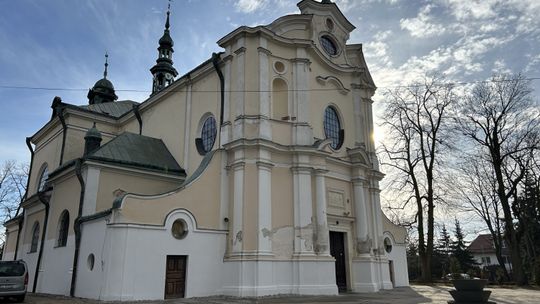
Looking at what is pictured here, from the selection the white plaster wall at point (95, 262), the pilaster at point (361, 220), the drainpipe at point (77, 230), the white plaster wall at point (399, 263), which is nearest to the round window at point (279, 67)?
the pilaster at point (361, 220)

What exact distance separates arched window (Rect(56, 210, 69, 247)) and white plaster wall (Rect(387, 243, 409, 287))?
1499 cm

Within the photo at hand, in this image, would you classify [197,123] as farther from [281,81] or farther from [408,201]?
A: [408,201]

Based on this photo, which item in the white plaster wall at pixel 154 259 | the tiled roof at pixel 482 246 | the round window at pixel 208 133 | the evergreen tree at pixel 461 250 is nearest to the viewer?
the white plaster wall at pixel 154 259

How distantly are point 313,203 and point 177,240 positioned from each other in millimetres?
5355

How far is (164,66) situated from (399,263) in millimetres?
22282

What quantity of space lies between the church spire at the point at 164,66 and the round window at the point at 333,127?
1679cm

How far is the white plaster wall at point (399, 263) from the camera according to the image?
21344 mm

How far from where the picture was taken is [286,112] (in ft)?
56.0

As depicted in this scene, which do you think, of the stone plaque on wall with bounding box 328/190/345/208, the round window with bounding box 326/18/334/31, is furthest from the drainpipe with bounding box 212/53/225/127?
the round window with bounding box 326/18/334/31

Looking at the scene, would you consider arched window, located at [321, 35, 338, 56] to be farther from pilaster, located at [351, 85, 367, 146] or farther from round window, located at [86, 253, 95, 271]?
round window, located at [86, 253, 95, 271]

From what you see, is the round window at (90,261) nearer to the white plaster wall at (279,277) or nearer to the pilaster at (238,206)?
the white plaster wall at (279,277)

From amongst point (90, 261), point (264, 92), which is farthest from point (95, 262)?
point (264, 92)

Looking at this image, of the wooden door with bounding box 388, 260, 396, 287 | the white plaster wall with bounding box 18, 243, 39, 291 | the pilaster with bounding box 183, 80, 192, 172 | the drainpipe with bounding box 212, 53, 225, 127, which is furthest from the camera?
the wooden door with bounding box 388, 260, 396, 287

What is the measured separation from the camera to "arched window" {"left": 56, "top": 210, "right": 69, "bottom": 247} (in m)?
17.1
